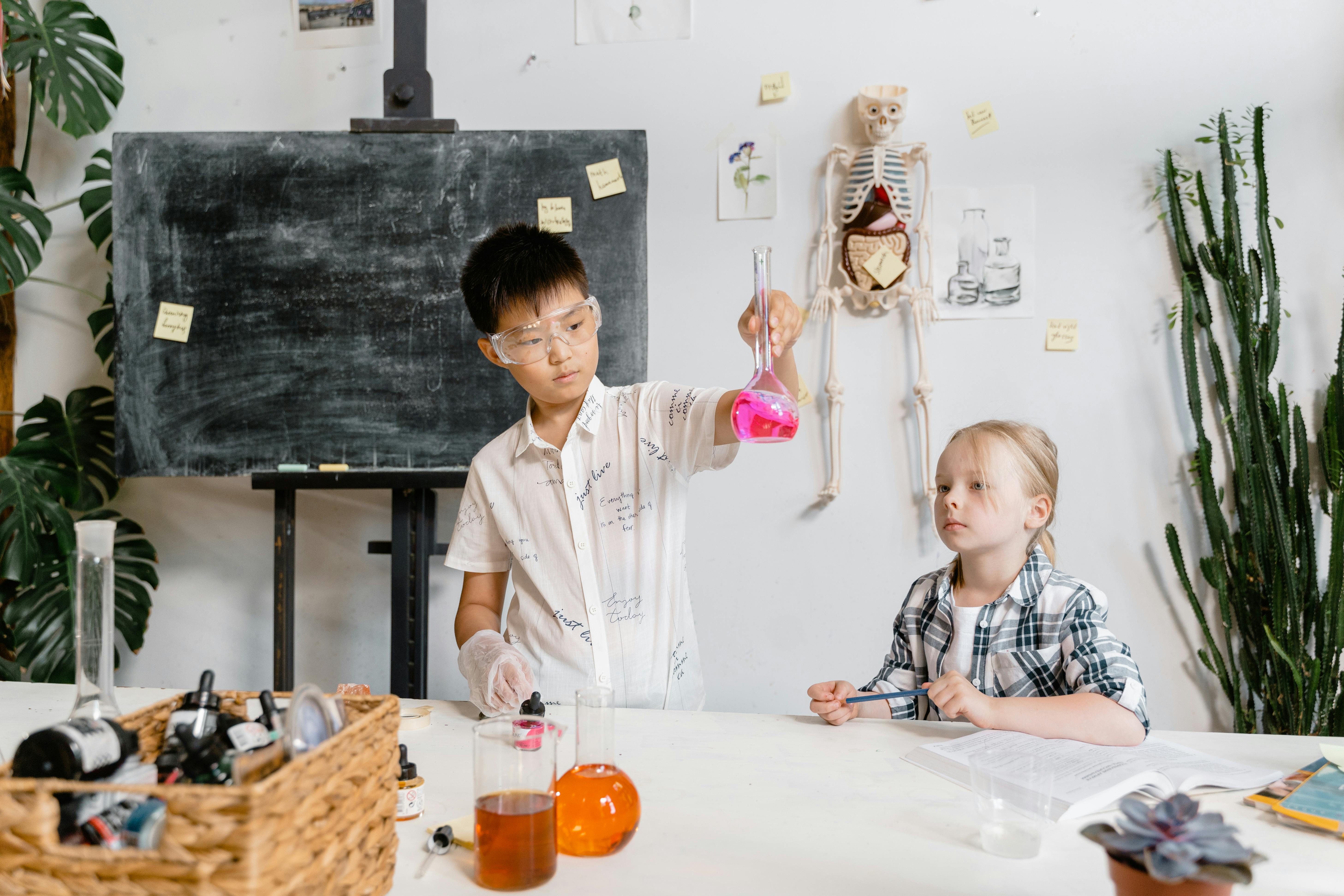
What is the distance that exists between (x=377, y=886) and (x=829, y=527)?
1.85m

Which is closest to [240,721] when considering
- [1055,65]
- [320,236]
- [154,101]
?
[320,236]

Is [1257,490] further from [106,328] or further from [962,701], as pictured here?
[106,328]

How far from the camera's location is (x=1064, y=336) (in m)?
2.33

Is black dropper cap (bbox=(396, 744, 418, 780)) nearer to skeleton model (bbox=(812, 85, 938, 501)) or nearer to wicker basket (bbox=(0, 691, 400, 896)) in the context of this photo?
wicker basket (bbox=(0, 691, 400, 896))

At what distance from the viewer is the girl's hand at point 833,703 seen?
1229 mm

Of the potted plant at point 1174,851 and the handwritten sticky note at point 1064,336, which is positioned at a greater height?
the handwritten sticky note at point 1064,336

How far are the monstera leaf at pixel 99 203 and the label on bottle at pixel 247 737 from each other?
7.52 ft

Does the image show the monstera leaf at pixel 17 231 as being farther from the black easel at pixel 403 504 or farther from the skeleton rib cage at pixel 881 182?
the skeleton rib cage at pixel 881 182

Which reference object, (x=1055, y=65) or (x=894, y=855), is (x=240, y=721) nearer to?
(x=894, y=855)

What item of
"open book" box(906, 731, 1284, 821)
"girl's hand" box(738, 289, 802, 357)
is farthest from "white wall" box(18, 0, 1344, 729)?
"open book" box(906, 731, 1284, 821)

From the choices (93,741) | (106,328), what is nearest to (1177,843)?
(93,741)

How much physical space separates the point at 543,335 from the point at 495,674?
1.78 feet

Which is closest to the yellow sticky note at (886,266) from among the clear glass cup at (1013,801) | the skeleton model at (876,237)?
the skeleton model at (876,237)

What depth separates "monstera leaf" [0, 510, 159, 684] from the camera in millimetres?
2326
